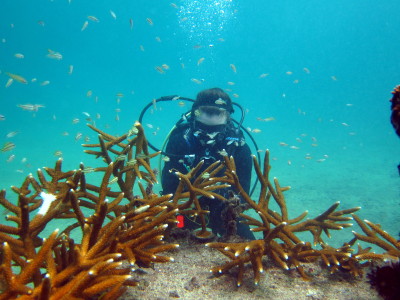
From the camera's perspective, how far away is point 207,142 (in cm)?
550

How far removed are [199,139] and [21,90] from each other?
348ft

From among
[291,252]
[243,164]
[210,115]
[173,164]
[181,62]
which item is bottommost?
[291,252]

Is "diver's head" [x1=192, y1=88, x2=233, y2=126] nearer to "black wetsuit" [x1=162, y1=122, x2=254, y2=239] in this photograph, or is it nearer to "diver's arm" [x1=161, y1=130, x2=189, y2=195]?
"black wetsuit" [x1=162, y1=122, x2=254, y2=239]

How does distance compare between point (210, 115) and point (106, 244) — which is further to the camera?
point (210, 115)

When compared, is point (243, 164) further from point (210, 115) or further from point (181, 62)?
point (181, 62)

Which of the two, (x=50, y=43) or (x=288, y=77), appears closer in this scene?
(x=50, y=43)

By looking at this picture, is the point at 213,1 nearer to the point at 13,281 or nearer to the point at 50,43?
the point at 50,43

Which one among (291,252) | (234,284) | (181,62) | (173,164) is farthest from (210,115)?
(181,62)

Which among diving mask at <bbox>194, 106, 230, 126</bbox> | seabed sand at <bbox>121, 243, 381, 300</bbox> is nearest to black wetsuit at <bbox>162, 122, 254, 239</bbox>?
diving mask at <bbox>194, 106, 230, 126</bbox>

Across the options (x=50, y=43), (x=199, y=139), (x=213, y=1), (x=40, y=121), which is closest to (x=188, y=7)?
(x=213, y=1)

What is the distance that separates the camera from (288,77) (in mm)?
140625

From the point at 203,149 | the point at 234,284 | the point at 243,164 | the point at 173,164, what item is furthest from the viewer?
the point at 243,164

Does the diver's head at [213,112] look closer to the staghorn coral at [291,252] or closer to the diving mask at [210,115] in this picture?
the diving mask at [210,115]

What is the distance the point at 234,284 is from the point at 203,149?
11.7ft
